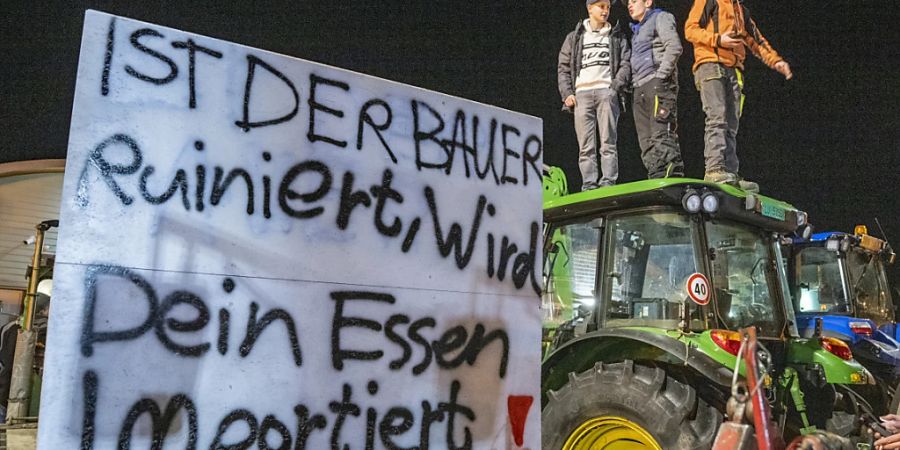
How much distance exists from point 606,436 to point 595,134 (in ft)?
10.0

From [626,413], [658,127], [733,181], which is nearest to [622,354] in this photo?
[626,413]

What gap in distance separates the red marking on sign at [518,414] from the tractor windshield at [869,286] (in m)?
7.68

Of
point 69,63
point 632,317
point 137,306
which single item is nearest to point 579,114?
point 632,317

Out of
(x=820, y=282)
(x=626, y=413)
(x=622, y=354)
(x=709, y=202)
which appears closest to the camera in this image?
(x=626, y=413)

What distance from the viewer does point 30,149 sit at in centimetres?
1186

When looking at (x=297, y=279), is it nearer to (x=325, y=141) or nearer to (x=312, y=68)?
(x=325, y=141)

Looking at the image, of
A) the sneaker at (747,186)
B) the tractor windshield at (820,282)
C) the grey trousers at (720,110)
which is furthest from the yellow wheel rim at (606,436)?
the tractor windshield at (820,282)

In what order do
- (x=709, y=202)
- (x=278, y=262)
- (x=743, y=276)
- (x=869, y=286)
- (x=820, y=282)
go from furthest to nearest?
1. (x=869, y=286)
2. (x=820, y=282)
3. (x=743, y=276)
4. (x=709, y=202)
5. (x=278, y=262)

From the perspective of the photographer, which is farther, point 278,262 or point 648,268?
point 648,268

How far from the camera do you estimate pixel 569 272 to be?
15.4 feet

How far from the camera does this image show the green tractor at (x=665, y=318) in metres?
3.73

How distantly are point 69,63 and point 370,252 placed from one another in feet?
34.8

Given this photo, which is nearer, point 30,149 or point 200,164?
point 200,164

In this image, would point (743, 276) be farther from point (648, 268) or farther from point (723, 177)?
point (723, 177)
